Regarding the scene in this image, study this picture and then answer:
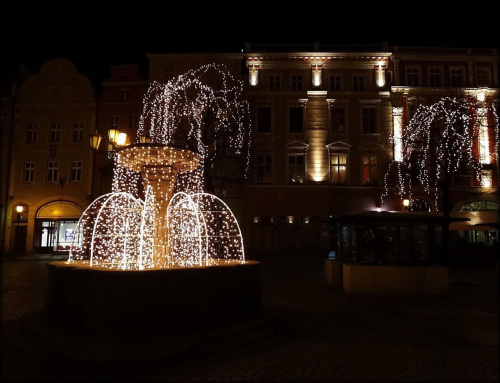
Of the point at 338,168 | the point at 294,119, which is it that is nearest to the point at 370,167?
the point at 338,168

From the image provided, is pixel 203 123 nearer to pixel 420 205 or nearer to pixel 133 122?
pixel 133 122

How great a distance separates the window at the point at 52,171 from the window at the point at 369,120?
24.7 m

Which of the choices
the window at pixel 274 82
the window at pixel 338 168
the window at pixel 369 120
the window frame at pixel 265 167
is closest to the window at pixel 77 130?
the window frame at pixel 265 167

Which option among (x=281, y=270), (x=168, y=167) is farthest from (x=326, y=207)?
(x=168, y=167)

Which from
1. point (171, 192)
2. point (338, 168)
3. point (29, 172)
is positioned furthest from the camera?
point (29, 172)

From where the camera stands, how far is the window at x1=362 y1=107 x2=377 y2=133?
3353 centimetres

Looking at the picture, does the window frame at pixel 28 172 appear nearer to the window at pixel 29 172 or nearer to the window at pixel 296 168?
the window at pixel 29 172

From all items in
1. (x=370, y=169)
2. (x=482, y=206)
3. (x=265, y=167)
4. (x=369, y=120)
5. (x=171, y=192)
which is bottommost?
(x=171, y=192)

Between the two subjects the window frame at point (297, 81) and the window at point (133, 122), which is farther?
the window at point (133, 122)

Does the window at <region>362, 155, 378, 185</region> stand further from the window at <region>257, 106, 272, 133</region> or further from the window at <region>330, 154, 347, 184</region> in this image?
the window at <region>257, 106, 272, 133</region>

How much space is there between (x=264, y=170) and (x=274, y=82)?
7.03 metres

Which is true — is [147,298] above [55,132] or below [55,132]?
below

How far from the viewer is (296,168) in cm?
3319

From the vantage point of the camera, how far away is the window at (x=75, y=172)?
3419 cm
